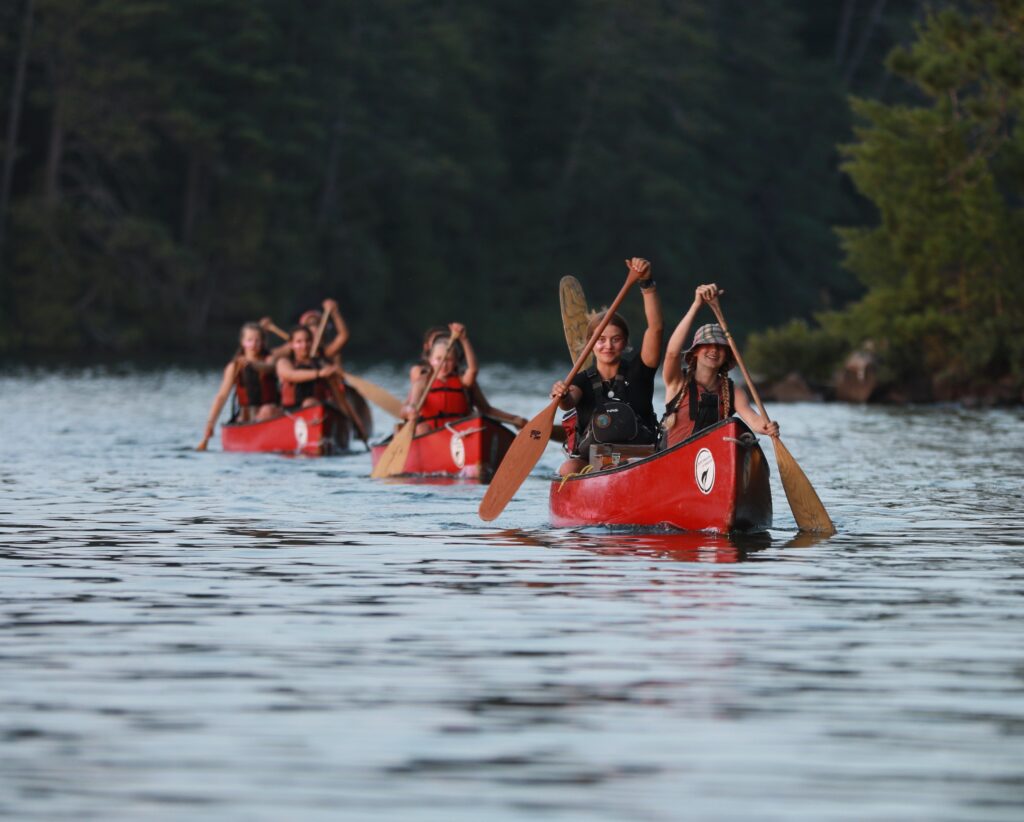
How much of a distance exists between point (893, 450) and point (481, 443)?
5.98 metres

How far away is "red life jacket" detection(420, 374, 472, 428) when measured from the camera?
20.4m

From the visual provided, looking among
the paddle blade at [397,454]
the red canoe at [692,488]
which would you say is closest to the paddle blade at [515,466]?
the red canoe at [692,488]

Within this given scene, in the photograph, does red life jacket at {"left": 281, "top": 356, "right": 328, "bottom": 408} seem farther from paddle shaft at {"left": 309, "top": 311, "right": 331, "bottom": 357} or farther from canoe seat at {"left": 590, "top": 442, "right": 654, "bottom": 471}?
canoe seat at {"left": 590, "top": 442, "right": 654, "bottom": 471}

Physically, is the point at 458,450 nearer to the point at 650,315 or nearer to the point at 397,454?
the point at 397,454

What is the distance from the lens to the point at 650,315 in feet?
45.4

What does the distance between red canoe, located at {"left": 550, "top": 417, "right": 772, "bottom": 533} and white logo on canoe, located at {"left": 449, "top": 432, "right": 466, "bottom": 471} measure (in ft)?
16.9

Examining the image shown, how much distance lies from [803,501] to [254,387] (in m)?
11.0

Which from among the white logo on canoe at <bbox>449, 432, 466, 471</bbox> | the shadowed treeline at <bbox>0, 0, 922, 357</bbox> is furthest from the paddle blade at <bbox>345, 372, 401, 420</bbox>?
the shadowed treeline at <bbox>0, 0, 922, 357</bbox>

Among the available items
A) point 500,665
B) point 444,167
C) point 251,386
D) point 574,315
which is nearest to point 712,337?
point 574,315

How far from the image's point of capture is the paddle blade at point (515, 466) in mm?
15125

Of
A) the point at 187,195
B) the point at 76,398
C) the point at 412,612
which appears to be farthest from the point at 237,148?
the point at 412,612

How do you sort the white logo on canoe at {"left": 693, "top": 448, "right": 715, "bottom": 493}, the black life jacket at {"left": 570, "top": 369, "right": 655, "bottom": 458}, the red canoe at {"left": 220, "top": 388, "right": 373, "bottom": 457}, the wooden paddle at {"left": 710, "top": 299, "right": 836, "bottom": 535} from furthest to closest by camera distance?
the red canoe at {"left": 220, "top": 388, "right": 373, "bottom": 457} < the black life jacket at {"left": 570, "top": 369, "right": 655, "bottom": 458} < the wooden paddle at {"left": 710, "top": 299, "right": 836, "bottom": 535} < the white logo on canoe at {"left": 693, "top": 448, "right": 715, "bottom": 493}

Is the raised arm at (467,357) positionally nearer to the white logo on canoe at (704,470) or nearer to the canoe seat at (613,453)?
the canoe seat at (613,453)

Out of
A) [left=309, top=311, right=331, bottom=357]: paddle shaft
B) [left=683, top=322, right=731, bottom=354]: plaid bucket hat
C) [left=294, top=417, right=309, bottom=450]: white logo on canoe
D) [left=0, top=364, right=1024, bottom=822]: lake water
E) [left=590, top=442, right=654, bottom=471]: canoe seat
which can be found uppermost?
[left=683, top=322, right=731, bottom=354]: plaid bucket hat
